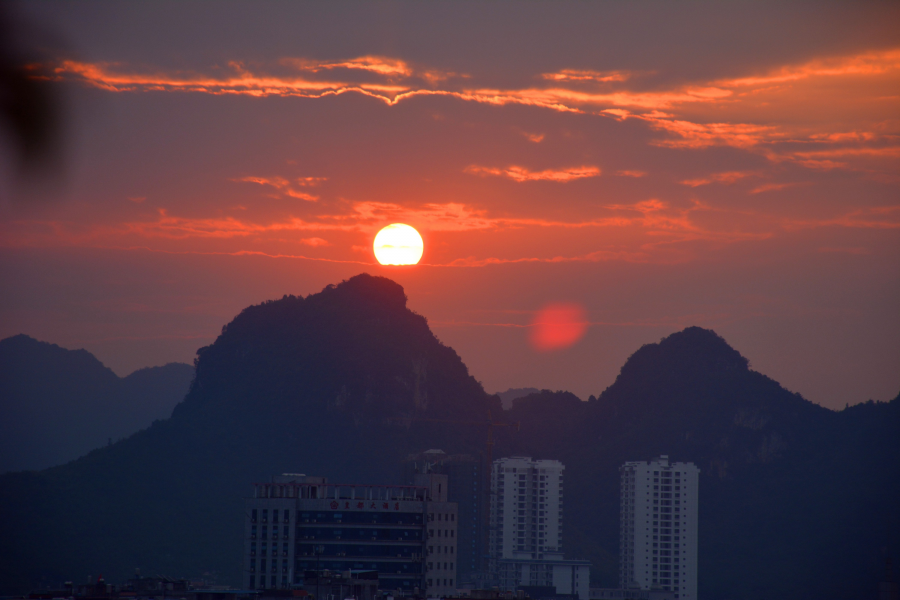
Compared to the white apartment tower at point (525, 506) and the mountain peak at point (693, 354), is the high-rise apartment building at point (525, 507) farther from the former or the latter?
the mountain peak at point (693, 354)

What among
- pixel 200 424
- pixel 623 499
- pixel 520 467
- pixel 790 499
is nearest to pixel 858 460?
pixel 790 499

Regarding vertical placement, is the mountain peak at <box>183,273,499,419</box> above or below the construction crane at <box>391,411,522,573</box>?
above

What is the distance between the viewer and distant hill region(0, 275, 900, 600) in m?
124

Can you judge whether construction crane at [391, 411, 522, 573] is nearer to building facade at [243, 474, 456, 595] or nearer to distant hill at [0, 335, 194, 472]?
distant hill at [0, 335, 194, 472]

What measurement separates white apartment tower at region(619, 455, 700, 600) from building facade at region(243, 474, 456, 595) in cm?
6125

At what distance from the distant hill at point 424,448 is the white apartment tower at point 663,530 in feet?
19.7

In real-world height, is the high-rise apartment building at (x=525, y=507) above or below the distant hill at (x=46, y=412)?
below

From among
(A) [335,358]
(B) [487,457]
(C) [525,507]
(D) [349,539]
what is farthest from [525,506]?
(D) [349,539]

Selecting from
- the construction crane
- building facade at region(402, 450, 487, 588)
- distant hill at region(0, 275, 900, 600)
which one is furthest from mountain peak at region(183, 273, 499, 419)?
building facade at region(402, 450, 487, 588)

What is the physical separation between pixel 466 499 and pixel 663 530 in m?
20.8

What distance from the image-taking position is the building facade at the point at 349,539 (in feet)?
209

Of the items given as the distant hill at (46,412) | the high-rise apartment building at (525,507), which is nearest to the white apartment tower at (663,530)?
the high-rise apartment building at (525,507)

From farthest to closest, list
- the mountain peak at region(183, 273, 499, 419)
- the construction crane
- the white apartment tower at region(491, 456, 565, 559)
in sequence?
1. the mountain peak at region(183, 273, 499, 419)
2. the construction crane
3. the white apartment tower at region(491, 456, 565, 559)

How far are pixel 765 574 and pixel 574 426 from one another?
131 feet
